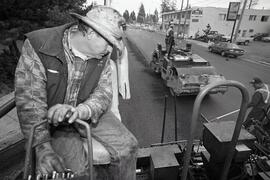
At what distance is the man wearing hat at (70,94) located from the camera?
1.37 meters

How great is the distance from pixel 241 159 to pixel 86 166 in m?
1.73

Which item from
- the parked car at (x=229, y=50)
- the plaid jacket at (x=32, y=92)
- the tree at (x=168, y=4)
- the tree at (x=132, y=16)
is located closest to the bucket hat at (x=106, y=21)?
the plaid jacket at (x=32, y=92)

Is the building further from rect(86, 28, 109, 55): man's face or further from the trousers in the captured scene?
the trousers

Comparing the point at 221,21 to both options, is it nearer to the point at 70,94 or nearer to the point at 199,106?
the point at 199,106

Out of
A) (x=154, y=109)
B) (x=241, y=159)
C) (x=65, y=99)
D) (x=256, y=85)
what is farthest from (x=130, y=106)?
(x=65, y=99)

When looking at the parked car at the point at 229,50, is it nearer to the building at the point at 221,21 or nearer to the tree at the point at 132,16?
the building at the point at 221,21

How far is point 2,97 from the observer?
18.3 feet

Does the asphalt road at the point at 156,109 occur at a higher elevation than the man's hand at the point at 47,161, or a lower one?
lower

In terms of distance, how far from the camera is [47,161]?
128 cm

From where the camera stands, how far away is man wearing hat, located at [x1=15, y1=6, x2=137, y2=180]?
1.37 meters

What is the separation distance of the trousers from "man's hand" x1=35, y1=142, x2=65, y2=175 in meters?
0.07

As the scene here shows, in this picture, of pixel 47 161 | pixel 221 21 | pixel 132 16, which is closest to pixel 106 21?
pixel 47 161

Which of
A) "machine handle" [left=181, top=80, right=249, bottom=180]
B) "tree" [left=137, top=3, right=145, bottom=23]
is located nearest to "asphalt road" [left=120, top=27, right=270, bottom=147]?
"machine handle" [left=181, top=80, right=249, bottom=180]

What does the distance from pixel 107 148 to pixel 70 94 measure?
0.53 metres
